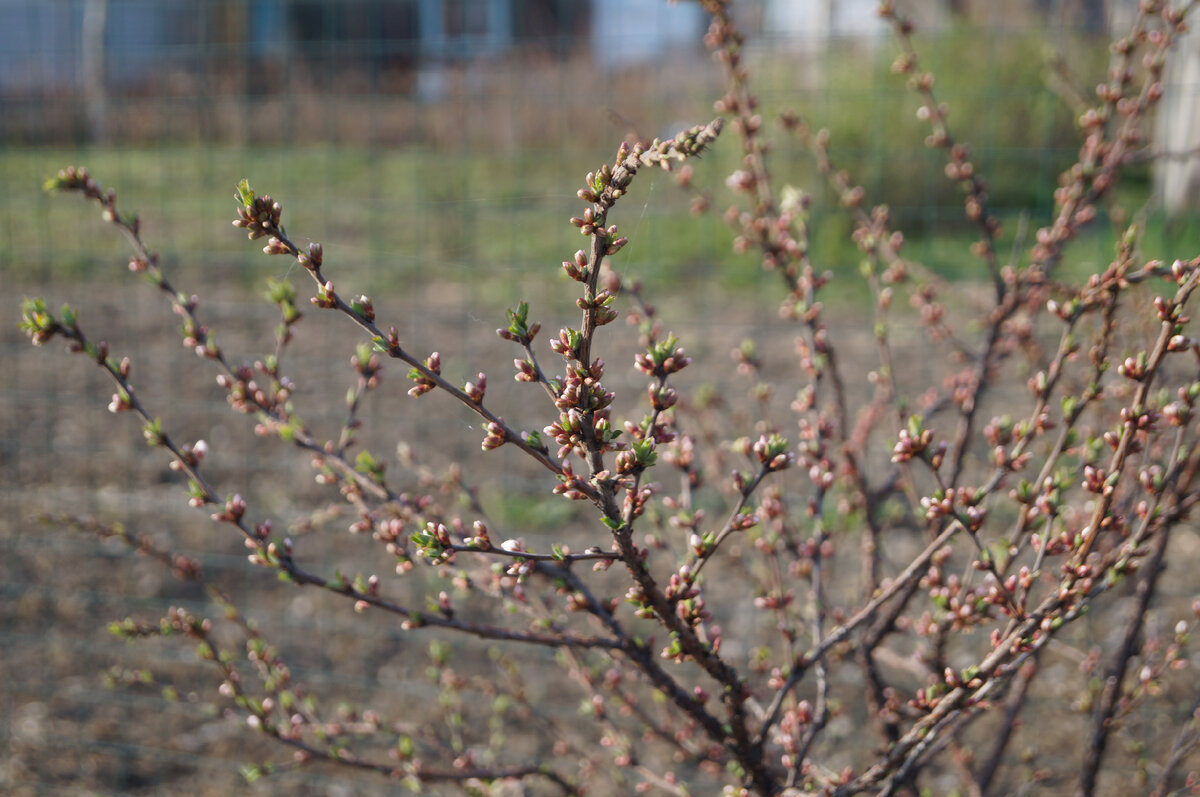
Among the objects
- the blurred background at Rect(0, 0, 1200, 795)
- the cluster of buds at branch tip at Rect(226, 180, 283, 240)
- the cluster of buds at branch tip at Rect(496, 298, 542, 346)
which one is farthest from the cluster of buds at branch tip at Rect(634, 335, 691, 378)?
the blurred background at Rect(0, 0, 1200, 795)

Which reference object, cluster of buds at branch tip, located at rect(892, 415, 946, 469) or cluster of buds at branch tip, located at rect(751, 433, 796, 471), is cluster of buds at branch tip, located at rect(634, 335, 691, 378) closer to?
cluster of buds at branch tip, located at rect(751, 433, 796, 471)

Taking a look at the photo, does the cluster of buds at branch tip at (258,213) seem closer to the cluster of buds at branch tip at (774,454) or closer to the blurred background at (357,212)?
the cluster of buds at branch tip at (774,454)

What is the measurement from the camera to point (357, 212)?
31.4 feet

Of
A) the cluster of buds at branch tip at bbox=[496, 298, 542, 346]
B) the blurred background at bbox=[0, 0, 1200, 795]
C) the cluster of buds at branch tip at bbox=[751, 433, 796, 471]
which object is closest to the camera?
the cluster of buds at branch tip at bbox=[496, 298, 542, 346]

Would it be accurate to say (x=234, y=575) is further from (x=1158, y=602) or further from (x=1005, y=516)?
(x=1158, y=602)

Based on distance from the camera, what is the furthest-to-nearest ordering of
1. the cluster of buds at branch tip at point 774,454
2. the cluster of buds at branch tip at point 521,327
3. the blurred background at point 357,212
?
the blurred background at point 357,212 < the cluster of buds at branch tip at point 774,454 < the cluster of buds at branch tip at point 521,327

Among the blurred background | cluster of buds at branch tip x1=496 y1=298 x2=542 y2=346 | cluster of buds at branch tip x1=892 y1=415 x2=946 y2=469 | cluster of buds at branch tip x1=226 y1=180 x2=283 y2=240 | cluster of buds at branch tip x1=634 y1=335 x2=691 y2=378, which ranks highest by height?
the blurred background

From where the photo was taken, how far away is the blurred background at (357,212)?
10.5 ft

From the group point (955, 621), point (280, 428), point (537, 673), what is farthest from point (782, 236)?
point (537, 673)

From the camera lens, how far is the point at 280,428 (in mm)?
1343

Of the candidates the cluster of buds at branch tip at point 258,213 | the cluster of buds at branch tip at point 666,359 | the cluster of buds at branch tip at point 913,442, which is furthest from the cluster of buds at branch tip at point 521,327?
the cluster of buds at branch tip at point 913,442

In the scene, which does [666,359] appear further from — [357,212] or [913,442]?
[357,212]

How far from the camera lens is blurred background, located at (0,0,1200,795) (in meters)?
3.20

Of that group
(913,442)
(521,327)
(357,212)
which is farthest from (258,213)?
(357,212)
